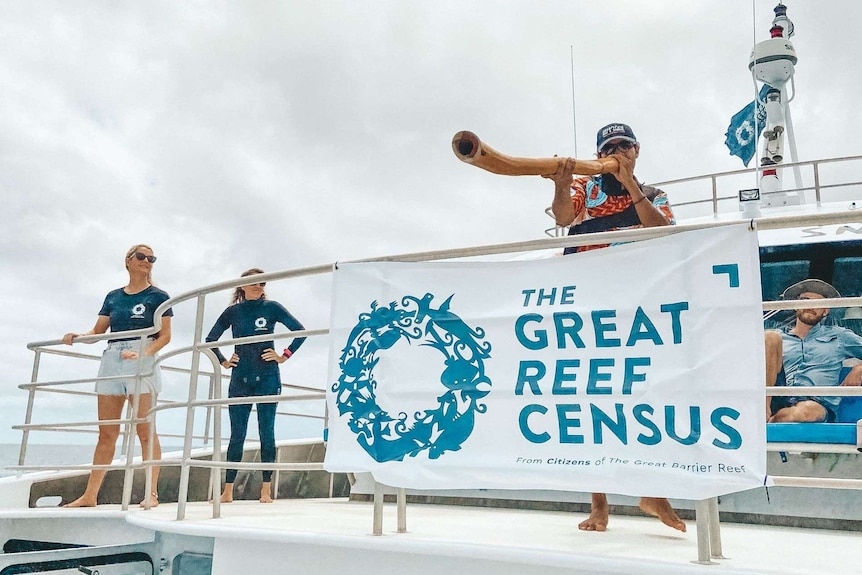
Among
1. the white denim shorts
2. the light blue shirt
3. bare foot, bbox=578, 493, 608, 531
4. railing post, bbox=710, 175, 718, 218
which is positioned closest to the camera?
bare foot, bbox=578, 493, 608, 531

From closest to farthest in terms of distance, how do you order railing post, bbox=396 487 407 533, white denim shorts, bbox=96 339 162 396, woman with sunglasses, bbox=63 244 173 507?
railing post, bbox=396 487 407 533 → woman with sunglasses, bbox=63 244 173 507 → white denim shorts, bbox=96 339 162 396

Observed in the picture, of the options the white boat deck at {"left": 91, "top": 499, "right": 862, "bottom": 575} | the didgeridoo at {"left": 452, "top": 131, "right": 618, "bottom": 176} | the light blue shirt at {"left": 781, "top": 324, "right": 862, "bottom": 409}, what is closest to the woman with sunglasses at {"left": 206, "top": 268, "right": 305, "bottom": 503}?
the white boat deck at {"left": 91, "top": 499, "right": 862, "bottom": 575}

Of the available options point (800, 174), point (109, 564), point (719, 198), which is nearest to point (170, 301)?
point (109, 564)

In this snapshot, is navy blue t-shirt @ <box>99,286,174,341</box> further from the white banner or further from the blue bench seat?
the blue bench seat

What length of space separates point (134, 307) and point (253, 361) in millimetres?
923

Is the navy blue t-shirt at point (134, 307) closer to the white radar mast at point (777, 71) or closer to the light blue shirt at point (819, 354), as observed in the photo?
the light blue shirt at point (819, 354)

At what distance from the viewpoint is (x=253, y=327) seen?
5.47m

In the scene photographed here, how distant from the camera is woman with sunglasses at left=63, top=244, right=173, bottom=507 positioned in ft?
16.4

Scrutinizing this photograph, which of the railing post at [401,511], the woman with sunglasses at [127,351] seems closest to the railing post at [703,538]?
the railing post at [401,511]

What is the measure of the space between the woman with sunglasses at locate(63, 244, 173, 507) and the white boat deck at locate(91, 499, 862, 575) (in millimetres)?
1153

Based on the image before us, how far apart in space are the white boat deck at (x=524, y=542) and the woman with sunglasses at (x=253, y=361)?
4.22ft

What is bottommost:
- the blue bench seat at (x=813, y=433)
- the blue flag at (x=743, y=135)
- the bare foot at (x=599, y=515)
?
the bare foot at (x=599, y=515)

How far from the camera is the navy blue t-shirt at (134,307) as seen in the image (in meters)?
5.22

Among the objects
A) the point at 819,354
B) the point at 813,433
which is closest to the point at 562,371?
the point at 813,433
